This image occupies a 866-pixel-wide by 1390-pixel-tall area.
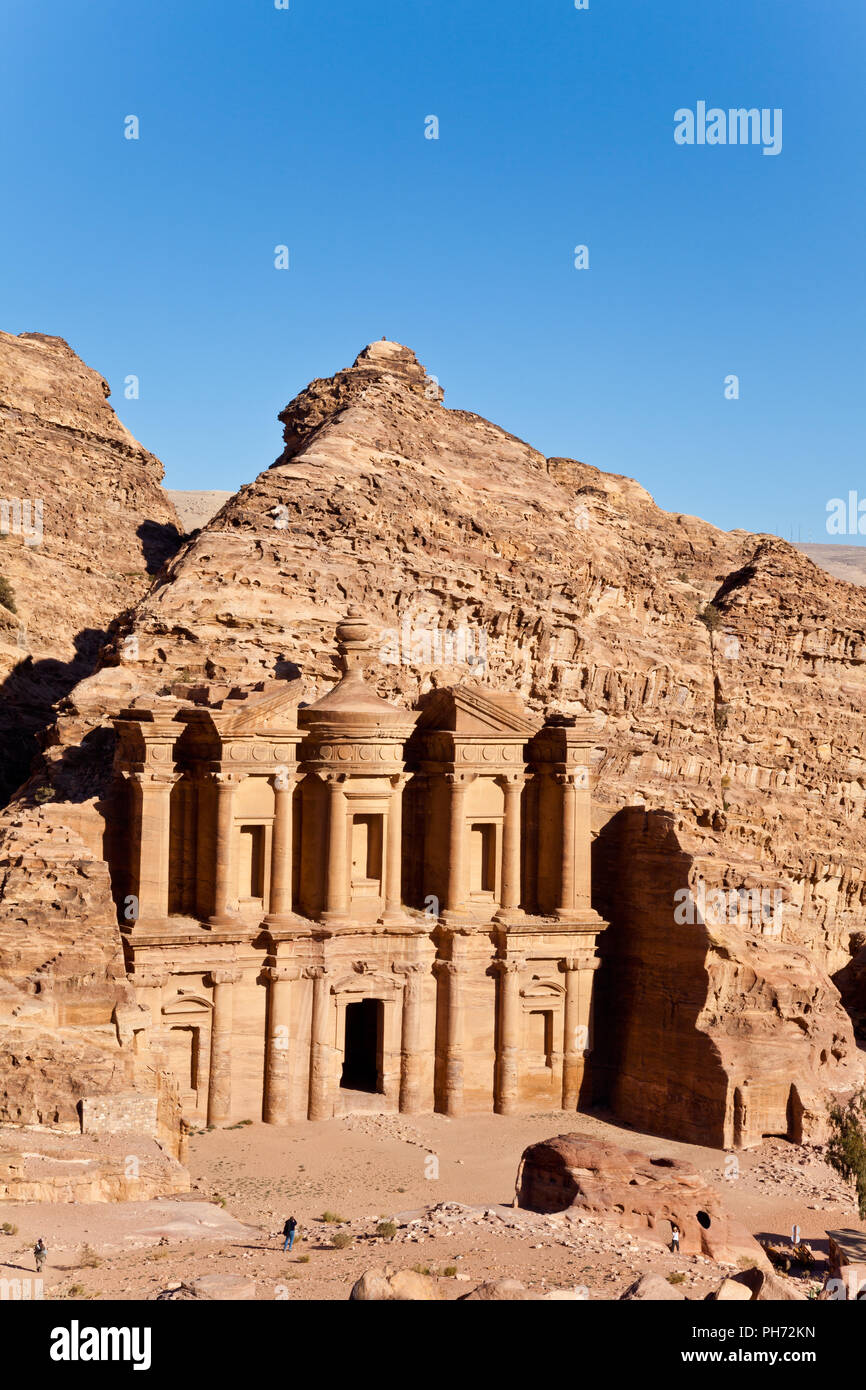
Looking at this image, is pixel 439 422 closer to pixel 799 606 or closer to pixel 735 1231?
pixel 799 606

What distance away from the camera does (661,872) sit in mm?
39594

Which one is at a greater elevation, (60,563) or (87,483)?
(87,483)

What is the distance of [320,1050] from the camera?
36.5 meters

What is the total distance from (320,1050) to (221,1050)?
103 inches

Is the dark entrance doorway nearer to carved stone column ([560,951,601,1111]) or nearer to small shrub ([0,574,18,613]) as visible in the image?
carved stone column ([560,951,601,1111])

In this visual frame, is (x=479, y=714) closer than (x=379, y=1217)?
No

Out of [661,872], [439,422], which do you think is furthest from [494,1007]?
[439,422]

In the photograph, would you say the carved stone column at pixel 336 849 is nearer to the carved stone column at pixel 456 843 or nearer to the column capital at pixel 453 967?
the column capital at pixel 453 967

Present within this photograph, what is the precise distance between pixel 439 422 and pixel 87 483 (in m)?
26.3

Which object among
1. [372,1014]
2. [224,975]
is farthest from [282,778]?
[372,1014]

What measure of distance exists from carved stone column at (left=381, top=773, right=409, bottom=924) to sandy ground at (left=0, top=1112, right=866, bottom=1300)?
525 centimetres

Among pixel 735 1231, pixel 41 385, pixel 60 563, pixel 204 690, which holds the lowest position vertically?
pixel 735 1231

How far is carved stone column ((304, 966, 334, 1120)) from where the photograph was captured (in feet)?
119

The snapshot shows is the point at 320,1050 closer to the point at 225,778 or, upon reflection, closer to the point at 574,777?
the point at 225,778
